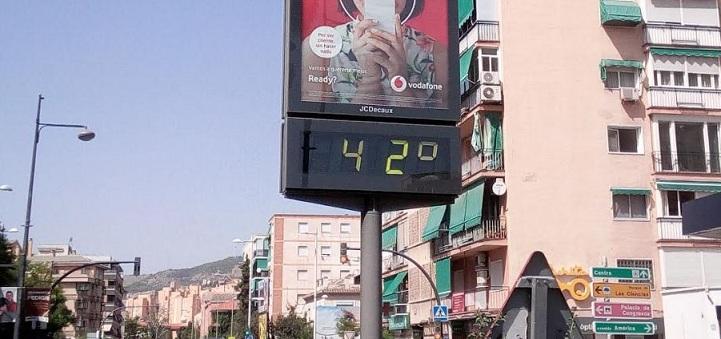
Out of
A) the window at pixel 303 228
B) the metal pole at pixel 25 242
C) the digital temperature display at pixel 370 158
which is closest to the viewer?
the digital temperature display at pixel 370 158

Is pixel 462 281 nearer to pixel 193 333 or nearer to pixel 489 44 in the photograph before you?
pixel 489 44

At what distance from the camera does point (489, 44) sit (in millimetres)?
37188

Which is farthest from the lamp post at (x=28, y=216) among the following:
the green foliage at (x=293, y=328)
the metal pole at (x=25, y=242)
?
the green foliage at (x=293, y=328)

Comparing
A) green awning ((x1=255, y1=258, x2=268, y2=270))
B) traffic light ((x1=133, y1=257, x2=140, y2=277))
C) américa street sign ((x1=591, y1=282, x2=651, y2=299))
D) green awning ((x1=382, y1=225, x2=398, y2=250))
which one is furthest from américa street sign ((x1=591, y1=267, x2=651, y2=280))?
green awning ((x1=255, y1=258, x2=268, y2=270))

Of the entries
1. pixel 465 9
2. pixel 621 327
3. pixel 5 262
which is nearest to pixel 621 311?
pixel 621 327

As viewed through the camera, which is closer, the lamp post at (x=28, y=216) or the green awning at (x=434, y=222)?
the lamp post at (x=28, y=216)

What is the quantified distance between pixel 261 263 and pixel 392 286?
2412 inches

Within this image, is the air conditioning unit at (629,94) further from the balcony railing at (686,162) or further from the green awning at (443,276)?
the green awning at (443,276)

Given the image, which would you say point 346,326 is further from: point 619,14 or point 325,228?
point 619,14

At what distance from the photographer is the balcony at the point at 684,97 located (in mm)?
36875

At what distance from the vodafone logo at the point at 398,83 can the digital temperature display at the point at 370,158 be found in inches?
25.4

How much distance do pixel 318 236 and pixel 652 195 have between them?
63187mm

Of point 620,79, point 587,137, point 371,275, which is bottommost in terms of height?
point 371,275

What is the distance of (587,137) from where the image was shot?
36938mm
